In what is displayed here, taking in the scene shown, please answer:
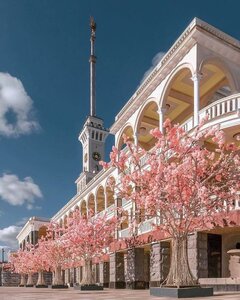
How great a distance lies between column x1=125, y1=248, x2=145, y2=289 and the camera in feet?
91.3

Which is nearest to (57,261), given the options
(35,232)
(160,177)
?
(160,177)

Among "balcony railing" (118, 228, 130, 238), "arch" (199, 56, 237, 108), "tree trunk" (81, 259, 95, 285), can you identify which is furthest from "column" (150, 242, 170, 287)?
"arch" (199, 56, 237, 108)

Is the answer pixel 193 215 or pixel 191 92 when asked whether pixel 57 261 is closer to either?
pixel 191 92

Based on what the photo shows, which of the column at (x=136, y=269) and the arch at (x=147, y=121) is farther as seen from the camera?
the arch at (x=147, y=121)

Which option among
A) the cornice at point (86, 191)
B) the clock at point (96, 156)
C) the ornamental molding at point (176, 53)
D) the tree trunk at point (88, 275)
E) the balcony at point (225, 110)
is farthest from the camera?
the clock at point (96, 156)

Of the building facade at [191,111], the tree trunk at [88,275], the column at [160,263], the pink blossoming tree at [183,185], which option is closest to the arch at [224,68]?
the building facade at [191,111]

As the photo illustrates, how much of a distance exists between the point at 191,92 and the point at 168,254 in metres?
12.3

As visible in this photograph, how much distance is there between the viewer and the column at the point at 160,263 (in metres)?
23.0

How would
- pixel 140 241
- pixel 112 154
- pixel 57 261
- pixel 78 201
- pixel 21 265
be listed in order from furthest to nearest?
pixel 21 265
pixel 78 201
pixel 57 261
pixel 140 241
pixel 112 154

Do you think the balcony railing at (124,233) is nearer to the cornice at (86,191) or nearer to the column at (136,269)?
the column at (136,269)

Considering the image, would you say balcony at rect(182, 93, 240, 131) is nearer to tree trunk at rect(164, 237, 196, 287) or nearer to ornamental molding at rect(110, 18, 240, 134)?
ornamental molding at rect(110, 18, 240, 134)

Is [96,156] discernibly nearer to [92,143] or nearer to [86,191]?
[92,143]

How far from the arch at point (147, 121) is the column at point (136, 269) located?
30.0ft

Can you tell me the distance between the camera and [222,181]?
1482 centimetres
